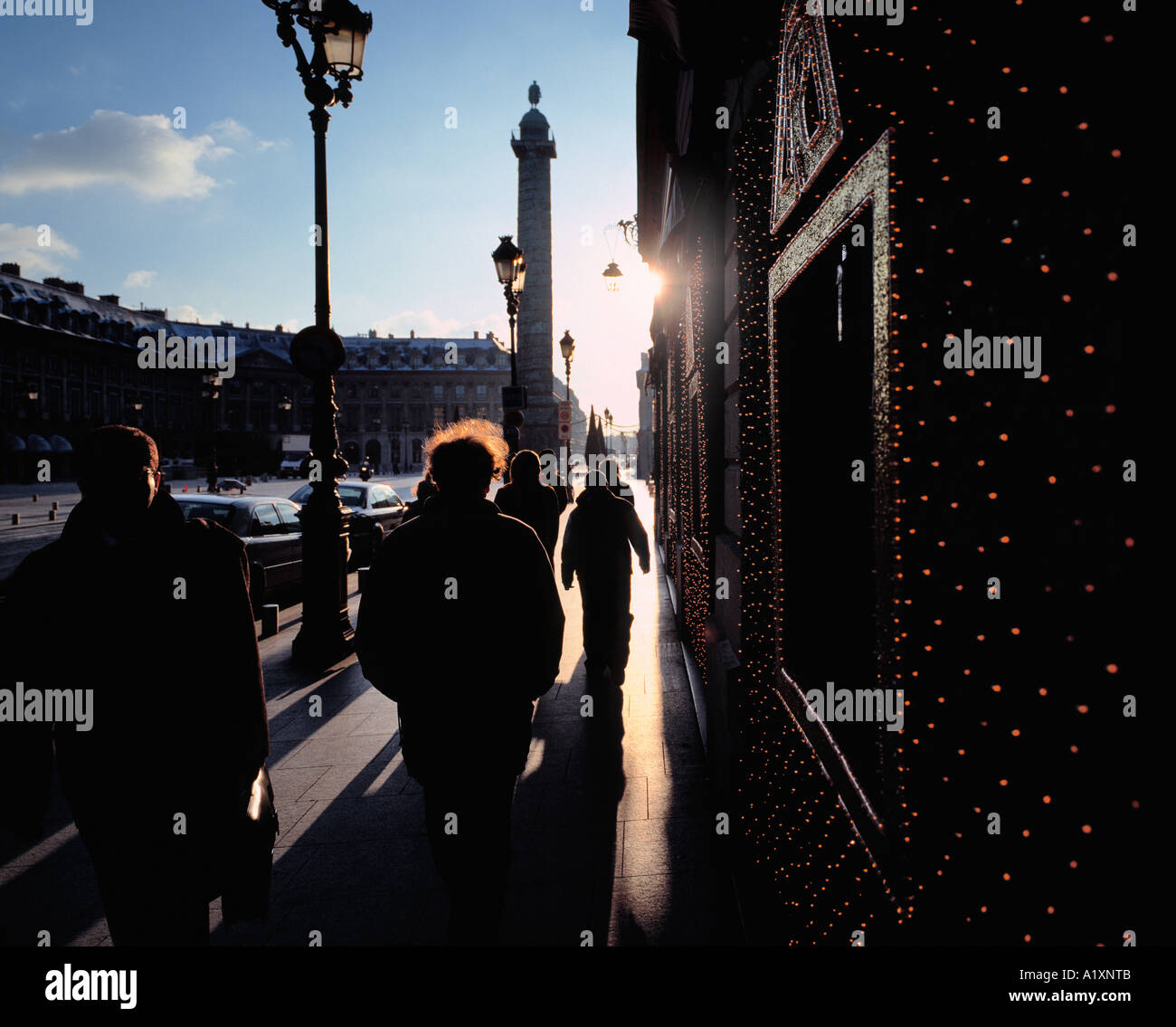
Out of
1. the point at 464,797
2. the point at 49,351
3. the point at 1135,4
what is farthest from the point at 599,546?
the point at 49,351

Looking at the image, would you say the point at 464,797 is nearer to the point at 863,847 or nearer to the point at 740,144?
the point at 863,847

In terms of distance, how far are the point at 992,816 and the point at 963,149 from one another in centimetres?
107

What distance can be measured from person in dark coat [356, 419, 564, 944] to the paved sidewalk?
0.71 metres

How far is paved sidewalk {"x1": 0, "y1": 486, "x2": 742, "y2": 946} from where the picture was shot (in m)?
2.95

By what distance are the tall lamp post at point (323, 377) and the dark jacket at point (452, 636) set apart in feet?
17.1

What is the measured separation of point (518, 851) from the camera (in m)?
3.54

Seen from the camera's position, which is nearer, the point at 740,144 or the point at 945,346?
the point at 945,346

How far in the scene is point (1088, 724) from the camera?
92cm

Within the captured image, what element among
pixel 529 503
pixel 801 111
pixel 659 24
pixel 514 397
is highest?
pixel 514 397

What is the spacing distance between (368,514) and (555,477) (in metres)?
6.58

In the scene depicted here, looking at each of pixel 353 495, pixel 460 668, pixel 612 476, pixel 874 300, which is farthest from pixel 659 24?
pixel 353 495

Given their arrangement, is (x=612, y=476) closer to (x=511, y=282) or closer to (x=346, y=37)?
(x=346, y=37)

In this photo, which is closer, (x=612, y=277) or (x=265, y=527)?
(x=265, y=527)

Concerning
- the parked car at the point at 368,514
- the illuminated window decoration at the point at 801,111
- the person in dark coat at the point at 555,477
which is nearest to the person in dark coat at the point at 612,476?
the illuminated window decoration at the point at 801,111
